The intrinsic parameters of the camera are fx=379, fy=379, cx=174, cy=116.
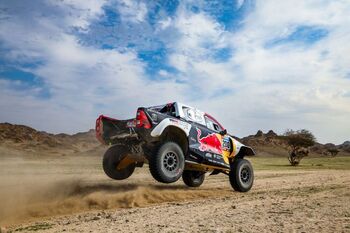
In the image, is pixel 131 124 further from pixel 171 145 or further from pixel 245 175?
pixel 245 175

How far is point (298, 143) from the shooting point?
4556 cm

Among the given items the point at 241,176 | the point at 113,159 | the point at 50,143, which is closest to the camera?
the point at 113,159

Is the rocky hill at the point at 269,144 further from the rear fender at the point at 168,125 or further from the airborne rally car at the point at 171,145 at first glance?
the rear fender at the point at 168,125

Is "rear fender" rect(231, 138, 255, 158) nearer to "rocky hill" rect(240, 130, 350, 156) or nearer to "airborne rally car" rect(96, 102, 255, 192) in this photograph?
"airborne rally car" rect(96, 102, 255, 192)

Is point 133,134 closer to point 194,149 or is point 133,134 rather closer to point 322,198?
point 194,149

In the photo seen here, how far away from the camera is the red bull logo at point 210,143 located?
10.3 meters

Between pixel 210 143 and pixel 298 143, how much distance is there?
37646 mm

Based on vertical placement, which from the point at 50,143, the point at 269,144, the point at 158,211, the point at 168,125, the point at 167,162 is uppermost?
the point at 269,144

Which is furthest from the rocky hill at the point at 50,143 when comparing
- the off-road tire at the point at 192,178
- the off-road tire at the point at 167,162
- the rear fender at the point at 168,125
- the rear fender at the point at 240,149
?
the off-road tire at the point at 167,162

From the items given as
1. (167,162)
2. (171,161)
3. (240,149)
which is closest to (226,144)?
(240,149)

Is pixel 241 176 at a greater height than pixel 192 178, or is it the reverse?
pixel 241 176

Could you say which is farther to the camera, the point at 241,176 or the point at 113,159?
the point at 241,176

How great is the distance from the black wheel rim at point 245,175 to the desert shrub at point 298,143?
25111 mm

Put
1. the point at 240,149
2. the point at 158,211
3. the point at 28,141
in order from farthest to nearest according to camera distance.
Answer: the point at 28,141 < the point at 240,149 < the point at 158,211
